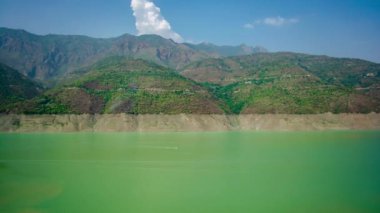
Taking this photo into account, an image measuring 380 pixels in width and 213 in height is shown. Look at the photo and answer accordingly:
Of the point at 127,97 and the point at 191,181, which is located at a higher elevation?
the point at 127,97

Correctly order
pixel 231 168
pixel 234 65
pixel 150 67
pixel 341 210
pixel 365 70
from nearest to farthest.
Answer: pixel 341 210
pixel 231 168
pixel 150 67
pixel 365 70
pixel 234 65

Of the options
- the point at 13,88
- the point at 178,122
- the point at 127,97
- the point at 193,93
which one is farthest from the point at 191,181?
the point at 13,88

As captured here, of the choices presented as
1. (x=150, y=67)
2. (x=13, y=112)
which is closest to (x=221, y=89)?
(x=150, y=67)

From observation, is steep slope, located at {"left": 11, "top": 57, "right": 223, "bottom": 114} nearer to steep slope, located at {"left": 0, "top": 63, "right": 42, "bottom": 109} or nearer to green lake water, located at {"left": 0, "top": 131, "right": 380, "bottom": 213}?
steep slope, located at {"left": 0, "top": 63, "right": 42, "bottom": 109}

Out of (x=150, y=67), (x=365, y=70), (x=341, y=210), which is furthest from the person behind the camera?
(x=365, y=70)

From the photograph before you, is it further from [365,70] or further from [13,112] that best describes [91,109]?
[365,70]

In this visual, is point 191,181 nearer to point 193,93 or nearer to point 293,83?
point 193,93

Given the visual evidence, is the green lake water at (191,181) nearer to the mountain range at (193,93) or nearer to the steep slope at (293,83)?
the mountain range at (193,93)
